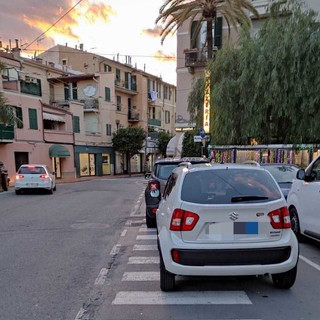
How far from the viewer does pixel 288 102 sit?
1502 cm

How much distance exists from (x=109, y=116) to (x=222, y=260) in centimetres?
3927

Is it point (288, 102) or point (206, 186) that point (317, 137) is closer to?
point (288, 102)

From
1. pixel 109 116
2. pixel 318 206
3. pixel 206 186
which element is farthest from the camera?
pixel 109 116

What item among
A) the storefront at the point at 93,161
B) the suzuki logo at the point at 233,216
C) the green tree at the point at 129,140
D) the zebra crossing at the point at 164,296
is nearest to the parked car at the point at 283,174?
the zebra crossing at the point at 164,296

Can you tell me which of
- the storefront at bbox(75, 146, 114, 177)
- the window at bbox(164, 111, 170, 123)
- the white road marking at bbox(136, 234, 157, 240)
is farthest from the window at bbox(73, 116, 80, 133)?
the white road marking at bbox(136, 234, 157, 240)

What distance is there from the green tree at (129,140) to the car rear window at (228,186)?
36.2 meters

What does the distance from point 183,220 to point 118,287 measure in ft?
4.87

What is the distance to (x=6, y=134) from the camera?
25.8 meters

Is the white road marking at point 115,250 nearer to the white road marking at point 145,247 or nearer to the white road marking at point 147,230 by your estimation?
the white road marking at point 145,247

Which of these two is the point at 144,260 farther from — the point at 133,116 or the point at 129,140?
the point at 133,116

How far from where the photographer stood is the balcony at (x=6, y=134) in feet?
83.6

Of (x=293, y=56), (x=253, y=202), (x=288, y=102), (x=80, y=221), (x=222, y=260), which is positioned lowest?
(x=80, y=221)

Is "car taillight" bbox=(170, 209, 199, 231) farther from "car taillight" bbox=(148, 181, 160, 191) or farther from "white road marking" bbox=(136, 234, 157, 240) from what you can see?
"car taillight" bbox=(148, 181, 160, 191)

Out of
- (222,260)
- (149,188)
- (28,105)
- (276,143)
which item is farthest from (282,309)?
(28,105)
